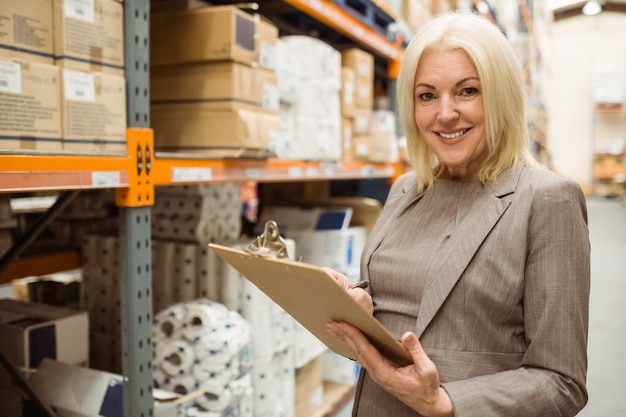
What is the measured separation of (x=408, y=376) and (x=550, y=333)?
294mm

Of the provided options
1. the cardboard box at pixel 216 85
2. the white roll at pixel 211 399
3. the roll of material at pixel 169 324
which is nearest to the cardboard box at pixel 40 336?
the roll of material at pixel 169 324

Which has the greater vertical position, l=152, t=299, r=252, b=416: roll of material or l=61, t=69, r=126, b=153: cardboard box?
l=61, t=69, r=126, b=153: cardboard box

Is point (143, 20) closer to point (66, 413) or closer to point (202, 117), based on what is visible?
point (202, 117)

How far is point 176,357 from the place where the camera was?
6.12ft

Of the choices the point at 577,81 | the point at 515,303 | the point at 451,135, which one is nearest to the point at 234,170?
the point at 451,135

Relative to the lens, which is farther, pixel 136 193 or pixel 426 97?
pixel 136 193

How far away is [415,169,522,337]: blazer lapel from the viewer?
113 centimetres

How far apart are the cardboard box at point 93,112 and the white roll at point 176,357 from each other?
73 cm

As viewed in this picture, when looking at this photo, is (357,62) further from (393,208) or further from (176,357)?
(176,357)

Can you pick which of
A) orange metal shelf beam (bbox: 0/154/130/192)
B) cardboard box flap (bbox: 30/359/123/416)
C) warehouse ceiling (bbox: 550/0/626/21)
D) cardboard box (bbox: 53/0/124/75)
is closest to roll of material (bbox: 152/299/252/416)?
cardboard box flap (bbox: 30/359/123/416)

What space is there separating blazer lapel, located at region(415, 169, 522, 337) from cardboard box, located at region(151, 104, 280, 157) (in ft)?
3.11

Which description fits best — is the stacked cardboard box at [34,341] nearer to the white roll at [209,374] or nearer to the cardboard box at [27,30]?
the white roll at [209,374]

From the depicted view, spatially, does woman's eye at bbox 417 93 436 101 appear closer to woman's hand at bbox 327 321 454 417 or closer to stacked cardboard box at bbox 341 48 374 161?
woman's hand at bbox 327 321 454 417

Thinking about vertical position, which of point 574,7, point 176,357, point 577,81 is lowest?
point 176,357
